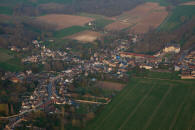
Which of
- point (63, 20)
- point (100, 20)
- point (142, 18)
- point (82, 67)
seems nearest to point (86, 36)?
point (100, 20)

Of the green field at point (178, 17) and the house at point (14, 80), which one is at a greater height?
the green field at point (178, 17)

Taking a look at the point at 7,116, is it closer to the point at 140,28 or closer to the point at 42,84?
the point at 42,84

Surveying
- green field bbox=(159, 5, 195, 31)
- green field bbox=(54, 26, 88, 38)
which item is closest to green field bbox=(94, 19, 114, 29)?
green field bbox=(54, 26, 88, 38)

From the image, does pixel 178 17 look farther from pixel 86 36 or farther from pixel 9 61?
pixel 9 61

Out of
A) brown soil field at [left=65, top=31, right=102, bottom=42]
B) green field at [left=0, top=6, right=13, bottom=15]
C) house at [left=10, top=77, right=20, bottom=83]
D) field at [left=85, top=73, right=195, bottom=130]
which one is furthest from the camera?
green field at [left=0, top=6, right=13, bottom=15]

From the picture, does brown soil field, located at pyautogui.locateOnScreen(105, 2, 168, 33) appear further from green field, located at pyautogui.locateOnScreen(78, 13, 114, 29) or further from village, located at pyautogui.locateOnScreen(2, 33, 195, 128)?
village, located at pyautogui.locateOnScreen(2, 33, 195, 128)

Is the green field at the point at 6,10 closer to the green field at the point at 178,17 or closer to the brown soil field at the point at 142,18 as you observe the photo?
the brown soil field at the point at 142,18

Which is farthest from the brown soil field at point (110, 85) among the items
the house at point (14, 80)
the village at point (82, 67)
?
the house at point (14, 80)
